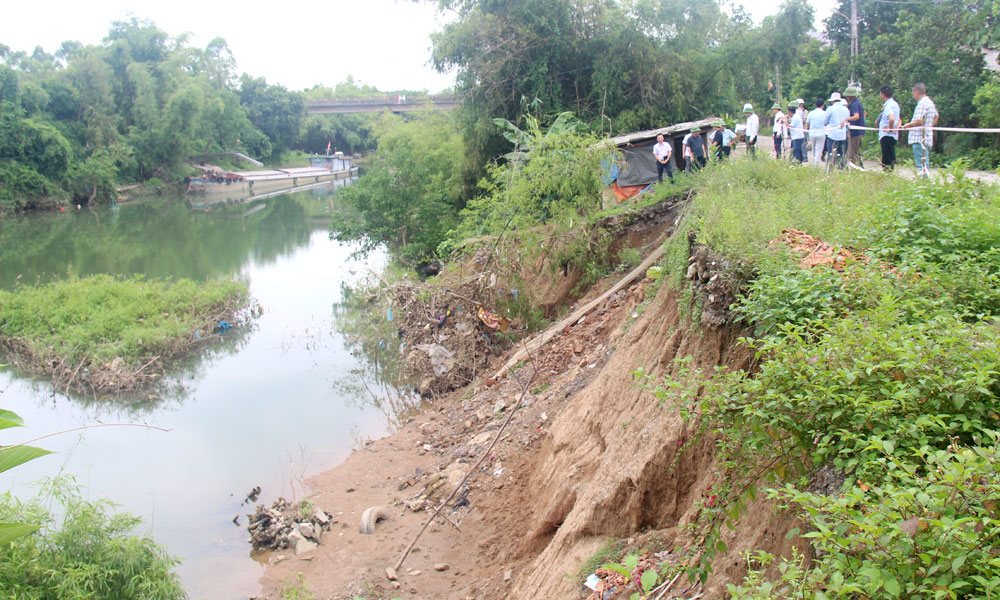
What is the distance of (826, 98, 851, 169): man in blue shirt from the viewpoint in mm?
11328

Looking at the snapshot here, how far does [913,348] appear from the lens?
10.9 feet

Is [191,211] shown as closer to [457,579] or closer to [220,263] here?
[220,263]

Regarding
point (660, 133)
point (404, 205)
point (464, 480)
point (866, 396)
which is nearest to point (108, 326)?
point (404, 205)

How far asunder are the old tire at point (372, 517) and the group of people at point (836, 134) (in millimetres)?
7551

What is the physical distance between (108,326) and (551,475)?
43.5 ft

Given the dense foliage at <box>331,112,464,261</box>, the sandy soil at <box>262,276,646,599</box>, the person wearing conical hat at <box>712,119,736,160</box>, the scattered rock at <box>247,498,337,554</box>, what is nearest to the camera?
the sandy soil at <box>262,276,646,599</box>

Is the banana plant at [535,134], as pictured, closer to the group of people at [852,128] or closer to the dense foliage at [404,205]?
the group of people at [852,128]

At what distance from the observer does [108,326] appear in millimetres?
16391

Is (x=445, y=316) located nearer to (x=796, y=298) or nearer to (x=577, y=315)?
(x=577, y=315)

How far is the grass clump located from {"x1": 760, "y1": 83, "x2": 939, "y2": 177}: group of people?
45.0ft

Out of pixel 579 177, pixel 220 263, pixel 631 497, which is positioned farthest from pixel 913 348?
pixel 220 263

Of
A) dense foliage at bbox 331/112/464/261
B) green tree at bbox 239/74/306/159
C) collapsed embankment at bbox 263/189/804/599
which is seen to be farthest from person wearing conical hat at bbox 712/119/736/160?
green tree at bbox 239/74/306/159

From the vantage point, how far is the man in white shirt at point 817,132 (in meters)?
12.1

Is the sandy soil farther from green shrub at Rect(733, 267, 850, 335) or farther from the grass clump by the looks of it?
the grass clump
